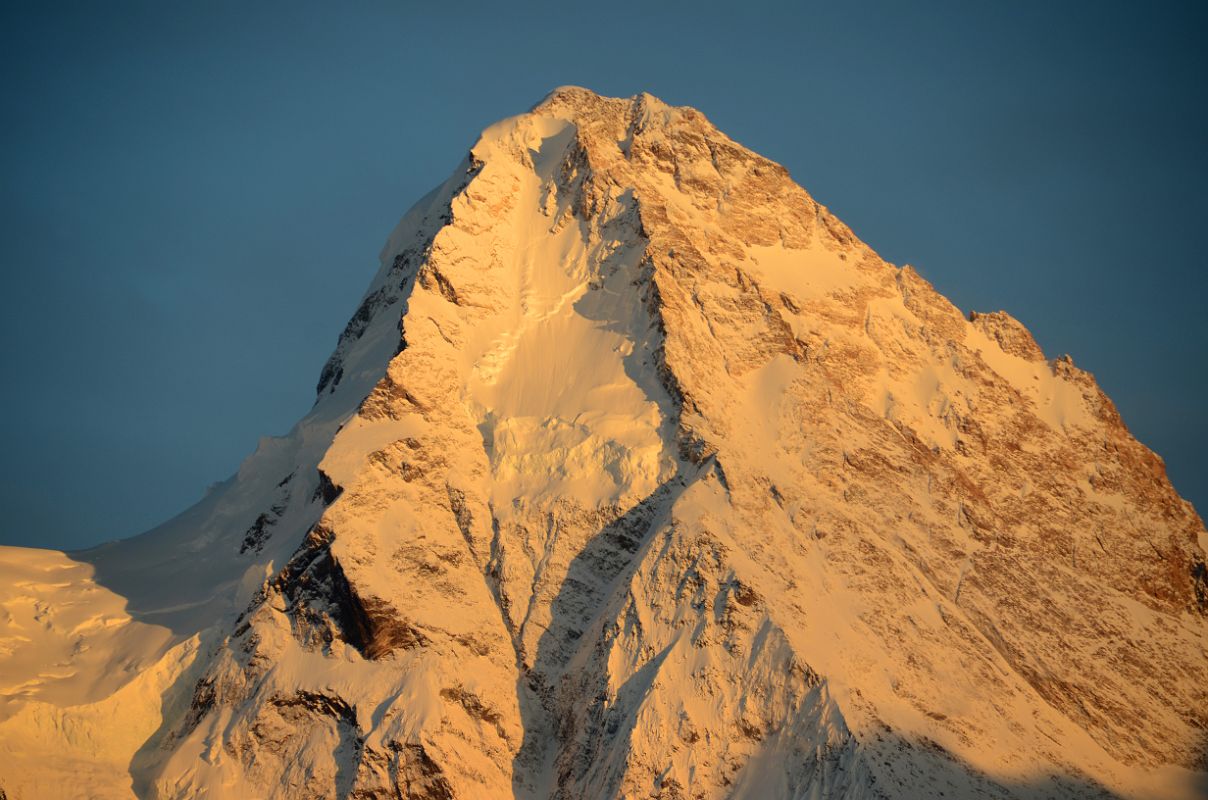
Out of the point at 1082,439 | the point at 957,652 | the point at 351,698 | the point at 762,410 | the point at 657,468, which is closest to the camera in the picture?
the point at 351,698

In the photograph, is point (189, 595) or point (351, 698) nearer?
point (351, 698)

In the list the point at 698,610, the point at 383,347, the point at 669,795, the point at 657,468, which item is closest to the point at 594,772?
the point at 669,795

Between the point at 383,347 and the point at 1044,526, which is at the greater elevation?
the point at 1044,526

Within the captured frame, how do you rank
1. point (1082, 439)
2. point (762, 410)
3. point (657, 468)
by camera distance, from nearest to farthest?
1. point (657, 468)
2. point (762, 410)
3. point (1082, 439)

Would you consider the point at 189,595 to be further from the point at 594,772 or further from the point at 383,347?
the point at 594,772

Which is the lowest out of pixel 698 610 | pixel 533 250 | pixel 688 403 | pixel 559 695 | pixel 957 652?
pixel 559 695

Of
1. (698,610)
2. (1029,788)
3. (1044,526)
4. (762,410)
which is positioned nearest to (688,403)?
(762,410)

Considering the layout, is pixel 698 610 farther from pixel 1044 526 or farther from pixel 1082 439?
pixel 1082 439
